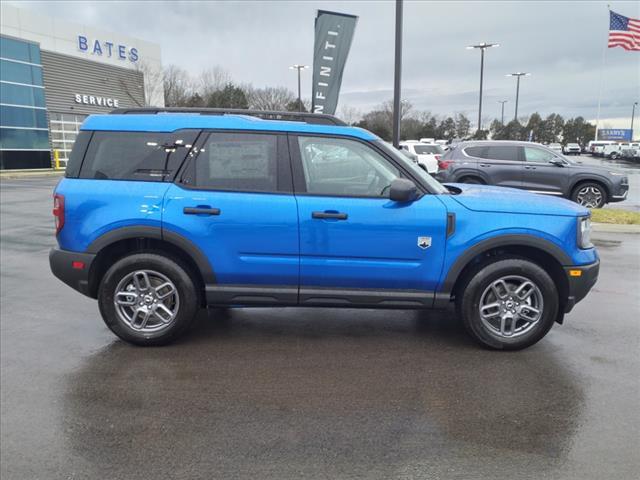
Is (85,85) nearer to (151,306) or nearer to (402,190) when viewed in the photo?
(151,306)

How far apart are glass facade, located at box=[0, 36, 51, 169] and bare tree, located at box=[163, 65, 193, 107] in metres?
12.0

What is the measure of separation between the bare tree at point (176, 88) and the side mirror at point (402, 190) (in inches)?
1656

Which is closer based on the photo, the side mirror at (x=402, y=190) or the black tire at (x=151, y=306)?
the side mirror at (x=402, y=190)

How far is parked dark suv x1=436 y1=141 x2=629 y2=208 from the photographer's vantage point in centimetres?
1235

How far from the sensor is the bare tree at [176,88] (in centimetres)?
4331

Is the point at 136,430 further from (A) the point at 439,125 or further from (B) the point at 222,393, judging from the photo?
(A) the point at 439,125

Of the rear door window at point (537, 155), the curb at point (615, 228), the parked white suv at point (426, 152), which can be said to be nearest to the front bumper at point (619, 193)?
the rear door window at point (537, 155)

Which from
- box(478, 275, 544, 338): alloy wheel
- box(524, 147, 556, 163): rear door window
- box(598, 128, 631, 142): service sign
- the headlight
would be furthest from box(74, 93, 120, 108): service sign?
box(598, 128, 631, 142): service sign

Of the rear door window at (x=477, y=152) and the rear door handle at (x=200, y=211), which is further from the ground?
the rear door window at (x=477, y=152)

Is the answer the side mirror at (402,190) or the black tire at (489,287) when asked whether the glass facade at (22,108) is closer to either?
the side mirror at (402,190)

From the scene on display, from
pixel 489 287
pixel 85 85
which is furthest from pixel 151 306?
pixel 85 85

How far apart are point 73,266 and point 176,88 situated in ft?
142

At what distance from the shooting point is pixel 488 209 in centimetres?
411

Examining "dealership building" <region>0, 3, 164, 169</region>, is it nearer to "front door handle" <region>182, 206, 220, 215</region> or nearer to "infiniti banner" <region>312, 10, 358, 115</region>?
"infiniti banner" <region>312, 10, 358, 115</region>
